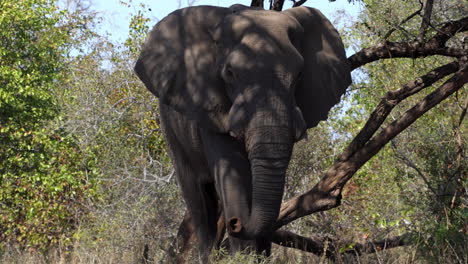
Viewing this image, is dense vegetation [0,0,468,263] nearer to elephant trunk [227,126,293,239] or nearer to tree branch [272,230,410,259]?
tree branch [272,230,410,259]

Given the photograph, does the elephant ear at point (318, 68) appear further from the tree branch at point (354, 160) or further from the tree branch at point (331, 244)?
the tree branch at point (331, 244)

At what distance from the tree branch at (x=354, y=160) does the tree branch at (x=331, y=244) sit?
0.76 metres

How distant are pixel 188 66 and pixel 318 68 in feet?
4.03

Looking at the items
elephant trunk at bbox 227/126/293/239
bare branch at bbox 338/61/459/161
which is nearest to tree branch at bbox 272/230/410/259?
bare branch at bbox 338/61/459/161

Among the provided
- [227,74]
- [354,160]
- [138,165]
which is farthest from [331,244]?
[138,165]

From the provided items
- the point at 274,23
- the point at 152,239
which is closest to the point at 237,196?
the point at 274,23

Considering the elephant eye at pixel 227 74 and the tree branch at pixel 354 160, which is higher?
the elephant eye at pixel 227 74

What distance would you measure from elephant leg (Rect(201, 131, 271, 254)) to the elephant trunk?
181mm

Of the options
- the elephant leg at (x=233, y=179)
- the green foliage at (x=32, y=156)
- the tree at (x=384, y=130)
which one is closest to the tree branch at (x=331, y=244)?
the tree at (x=384, y=130)

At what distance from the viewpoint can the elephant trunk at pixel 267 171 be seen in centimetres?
573

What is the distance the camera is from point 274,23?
6.39 metres

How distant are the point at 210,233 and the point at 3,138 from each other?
7.20 metres

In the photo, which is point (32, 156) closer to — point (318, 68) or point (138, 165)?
point (138, 165)

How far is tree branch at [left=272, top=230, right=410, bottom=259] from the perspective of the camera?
7602mm
